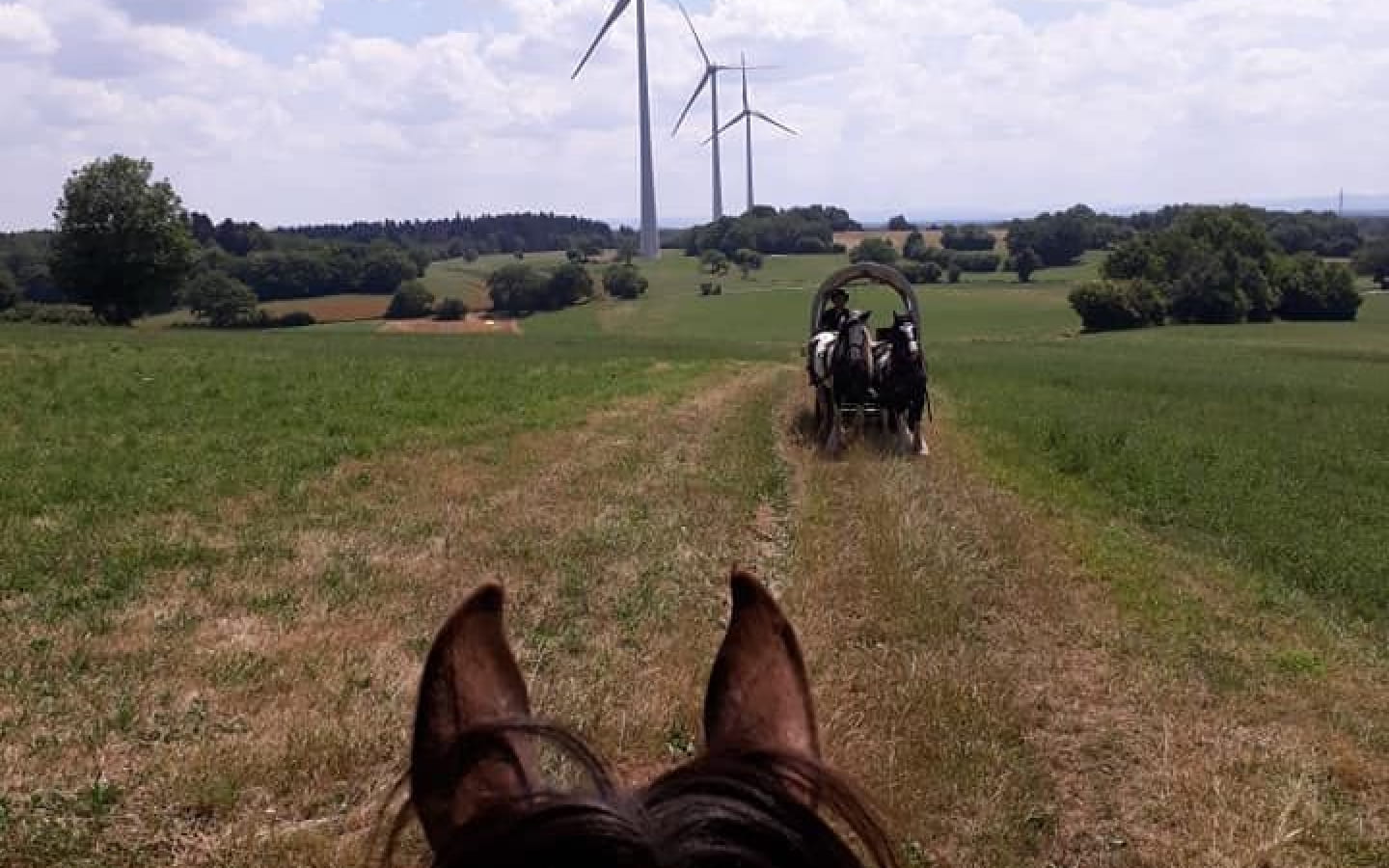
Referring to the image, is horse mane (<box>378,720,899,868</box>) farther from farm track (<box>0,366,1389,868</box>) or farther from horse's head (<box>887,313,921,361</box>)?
horse's head (<box>887,313,921,361</box>)

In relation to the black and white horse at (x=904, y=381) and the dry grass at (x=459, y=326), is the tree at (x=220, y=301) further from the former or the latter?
the black and white horse at (x=904, y=381)

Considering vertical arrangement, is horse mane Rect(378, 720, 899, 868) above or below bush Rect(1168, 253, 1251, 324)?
above


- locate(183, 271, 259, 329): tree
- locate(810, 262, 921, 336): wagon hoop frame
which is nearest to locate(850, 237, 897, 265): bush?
locate(183, 271, 259, 329): tree

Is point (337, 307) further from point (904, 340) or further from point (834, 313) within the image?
point (904, 340)

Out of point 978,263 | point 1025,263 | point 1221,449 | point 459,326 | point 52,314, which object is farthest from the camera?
point 978,263

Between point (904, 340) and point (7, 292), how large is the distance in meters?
63.4

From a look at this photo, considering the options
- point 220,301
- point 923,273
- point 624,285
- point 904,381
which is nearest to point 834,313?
point 904,381

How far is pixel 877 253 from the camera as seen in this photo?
99375 mm

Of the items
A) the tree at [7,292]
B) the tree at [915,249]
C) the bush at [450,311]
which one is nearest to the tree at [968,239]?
the tree at [915,249]

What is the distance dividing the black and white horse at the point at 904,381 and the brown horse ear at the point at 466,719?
12.9 metres

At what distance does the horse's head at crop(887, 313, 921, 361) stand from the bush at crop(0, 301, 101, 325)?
156 feet

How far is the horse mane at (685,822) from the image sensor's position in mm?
1202

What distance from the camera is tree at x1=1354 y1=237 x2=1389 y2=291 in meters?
88.8

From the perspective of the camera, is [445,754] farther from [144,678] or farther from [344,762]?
[144,678]
